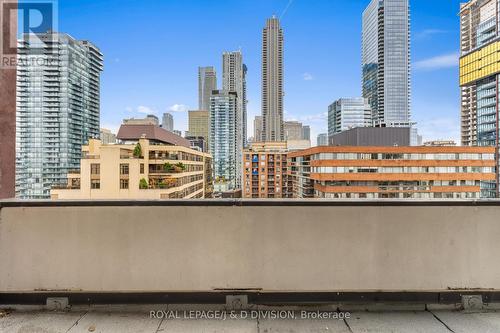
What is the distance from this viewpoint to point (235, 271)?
90.0 inches

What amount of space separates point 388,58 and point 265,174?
127645 mm

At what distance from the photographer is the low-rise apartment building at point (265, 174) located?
82812 millimetres

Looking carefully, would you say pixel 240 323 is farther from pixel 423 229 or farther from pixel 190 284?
pixel 423 229

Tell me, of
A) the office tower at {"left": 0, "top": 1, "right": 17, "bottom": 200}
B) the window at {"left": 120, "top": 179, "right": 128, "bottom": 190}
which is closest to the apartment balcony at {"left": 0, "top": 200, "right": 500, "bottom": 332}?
the office tower at {"left": 0, "top": 1, "right": 17, "bottom": 200}

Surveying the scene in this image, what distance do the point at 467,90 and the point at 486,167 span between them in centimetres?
7909

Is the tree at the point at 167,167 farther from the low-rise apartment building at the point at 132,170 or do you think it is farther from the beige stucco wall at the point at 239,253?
the beige stucco wall at the point at 239,253

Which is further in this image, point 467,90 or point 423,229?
point 467,90

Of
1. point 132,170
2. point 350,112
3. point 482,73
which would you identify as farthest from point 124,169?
point 350,112

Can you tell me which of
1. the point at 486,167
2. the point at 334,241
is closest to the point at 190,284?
the point at 334,241

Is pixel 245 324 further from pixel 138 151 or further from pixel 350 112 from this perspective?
pixel 350 112

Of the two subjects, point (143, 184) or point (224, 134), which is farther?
point (224, 134)

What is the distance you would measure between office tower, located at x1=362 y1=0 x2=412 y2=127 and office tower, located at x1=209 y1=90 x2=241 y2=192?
3255 inches

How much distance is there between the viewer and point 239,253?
228 cm

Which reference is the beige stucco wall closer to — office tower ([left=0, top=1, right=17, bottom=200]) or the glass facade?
office tower ([left=0, top=1, right=17, bottom=200])
